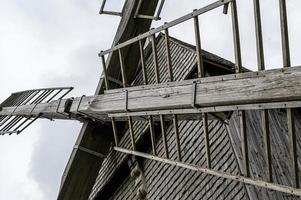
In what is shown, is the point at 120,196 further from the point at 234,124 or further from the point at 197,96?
the point at 197,96

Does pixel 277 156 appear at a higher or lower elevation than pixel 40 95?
lower

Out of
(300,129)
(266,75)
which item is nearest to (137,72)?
(300,129)

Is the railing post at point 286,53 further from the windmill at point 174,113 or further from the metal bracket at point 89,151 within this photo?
the metal bracket at point 89,151

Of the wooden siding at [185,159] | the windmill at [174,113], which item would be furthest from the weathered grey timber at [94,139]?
the wooden siding at [185,159]

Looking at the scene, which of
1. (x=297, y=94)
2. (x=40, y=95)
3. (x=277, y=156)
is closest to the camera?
(x=297, y=94)

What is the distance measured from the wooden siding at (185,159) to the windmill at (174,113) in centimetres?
2

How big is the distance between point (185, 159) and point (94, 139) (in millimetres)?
1782

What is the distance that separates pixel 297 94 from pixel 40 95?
8.67 m

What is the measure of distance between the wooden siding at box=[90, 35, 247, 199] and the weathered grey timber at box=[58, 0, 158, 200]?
0.69 meters

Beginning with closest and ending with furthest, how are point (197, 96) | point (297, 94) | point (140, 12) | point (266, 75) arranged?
point (297, 94) → point (266, 75) → point (197, 96) → point (140, 12)

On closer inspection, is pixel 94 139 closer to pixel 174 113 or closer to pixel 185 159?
pixel 185 159

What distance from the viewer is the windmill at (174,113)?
5.36 meters

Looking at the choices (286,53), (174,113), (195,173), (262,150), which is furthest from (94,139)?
(286,53)

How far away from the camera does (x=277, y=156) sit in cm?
849
